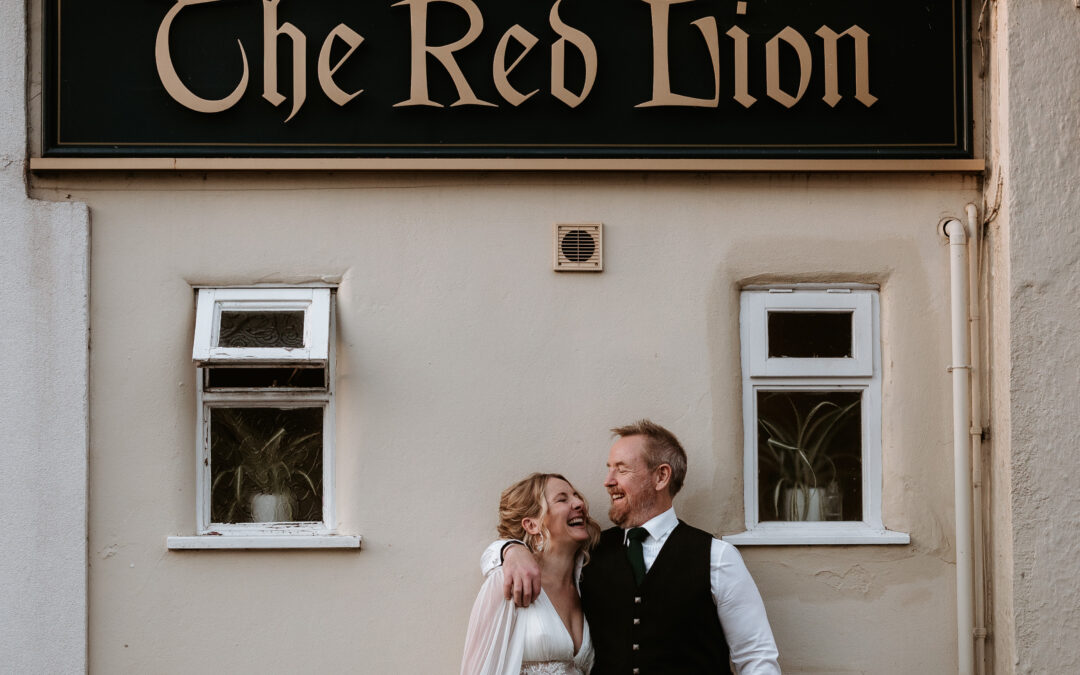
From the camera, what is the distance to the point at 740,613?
4.82m

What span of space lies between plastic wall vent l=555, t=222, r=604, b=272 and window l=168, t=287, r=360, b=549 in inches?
42.7

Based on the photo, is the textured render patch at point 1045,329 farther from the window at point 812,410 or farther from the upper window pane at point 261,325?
the upper window pane at point 261,325

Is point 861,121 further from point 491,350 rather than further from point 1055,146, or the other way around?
point 491,350

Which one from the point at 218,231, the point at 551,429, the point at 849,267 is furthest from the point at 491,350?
the point at 849,267

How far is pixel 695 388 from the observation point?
532 centimetres

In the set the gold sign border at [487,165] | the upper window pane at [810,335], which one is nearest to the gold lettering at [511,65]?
the gold sign border at [487,165]

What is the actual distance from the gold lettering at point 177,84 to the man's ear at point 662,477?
254 cm

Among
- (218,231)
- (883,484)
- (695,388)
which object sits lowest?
(883,484)

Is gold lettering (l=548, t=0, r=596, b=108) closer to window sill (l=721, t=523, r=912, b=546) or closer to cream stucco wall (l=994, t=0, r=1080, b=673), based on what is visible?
cream stucco wall (l=994, t=0, r=1080, b=673)

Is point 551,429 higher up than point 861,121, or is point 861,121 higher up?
point 861,121

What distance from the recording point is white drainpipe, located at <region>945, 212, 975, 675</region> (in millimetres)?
5230

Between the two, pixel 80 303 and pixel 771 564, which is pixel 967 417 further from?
pixel 80 303

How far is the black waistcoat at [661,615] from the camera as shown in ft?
15.5

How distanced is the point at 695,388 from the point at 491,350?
954 mm
